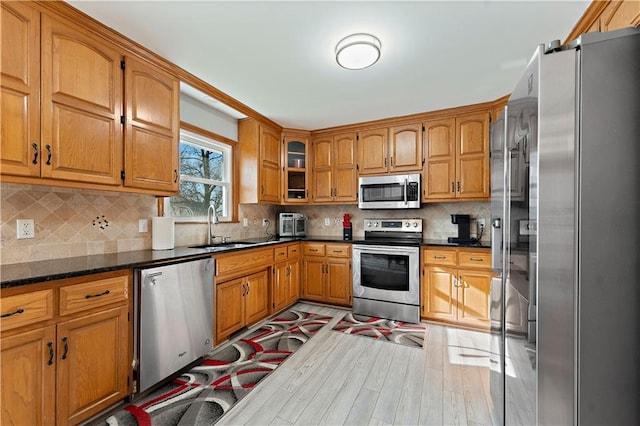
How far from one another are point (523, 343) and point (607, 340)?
1.00ft

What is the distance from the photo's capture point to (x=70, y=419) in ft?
4.84

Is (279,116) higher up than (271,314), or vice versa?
(279,116)

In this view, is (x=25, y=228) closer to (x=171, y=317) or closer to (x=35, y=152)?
(x=35, y=152)

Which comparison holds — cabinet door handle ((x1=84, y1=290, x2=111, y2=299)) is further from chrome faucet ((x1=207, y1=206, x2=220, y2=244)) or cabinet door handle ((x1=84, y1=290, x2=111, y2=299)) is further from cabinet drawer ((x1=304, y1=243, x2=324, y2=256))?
cabinet drawer ((x1=304, y1=243, x2=324, y2=256))

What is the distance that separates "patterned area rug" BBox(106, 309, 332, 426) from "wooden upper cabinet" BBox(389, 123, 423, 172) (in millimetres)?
2265

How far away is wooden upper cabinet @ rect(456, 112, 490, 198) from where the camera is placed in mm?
3146

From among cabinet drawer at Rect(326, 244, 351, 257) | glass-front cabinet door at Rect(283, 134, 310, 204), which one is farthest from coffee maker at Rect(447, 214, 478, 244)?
glass-front cabinet door at Rect(283, 134, 310, 204)

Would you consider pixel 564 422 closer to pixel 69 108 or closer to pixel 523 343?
pixel 523 343

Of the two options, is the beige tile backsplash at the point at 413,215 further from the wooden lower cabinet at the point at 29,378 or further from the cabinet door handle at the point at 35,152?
the wooden lower cabinet at the point at 29,378

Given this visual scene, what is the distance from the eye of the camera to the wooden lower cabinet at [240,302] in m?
2.52

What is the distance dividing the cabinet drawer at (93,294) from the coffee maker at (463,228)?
10.6ft

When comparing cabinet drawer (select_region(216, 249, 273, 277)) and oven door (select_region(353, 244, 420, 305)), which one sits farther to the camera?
oven door (select_region(353, 244, 420, 305))

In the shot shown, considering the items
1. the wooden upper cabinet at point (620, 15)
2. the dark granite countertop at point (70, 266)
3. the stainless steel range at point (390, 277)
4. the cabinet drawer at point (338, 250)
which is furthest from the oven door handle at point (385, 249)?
the wooden upper cabinet at point (620, 15)

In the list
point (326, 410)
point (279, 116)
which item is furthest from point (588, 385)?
point (279, 116)
